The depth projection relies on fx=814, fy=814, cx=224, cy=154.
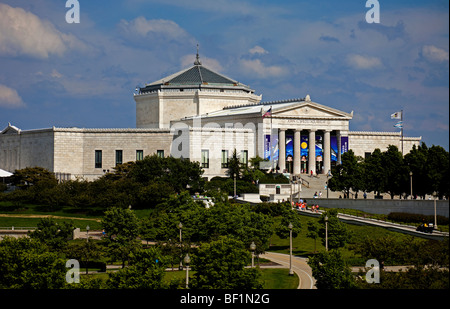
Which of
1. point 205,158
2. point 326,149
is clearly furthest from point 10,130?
point 326,149

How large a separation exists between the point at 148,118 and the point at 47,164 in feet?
85.4

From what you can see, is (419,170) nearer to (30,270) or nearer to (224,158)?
(224,158)

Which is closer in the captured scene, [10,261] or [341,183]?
[10,261]

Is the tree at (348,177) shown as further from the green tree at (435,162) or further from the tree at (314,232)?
the tree at (314,232)

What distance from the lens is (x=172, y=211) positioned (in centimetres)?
7581

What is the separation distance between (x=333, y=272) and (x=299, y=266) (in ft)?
54.0

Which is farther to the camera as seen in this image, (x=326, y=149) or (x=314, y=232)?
(x=326, y=149)

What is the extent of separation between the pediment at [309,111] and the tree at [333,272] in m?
71.5

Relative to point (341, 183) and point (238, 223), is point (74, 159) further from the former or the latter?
point (238, 223)

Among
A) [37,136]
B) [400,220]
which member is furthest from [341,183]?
[37,136]

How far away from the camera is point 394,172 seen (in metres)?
90.5

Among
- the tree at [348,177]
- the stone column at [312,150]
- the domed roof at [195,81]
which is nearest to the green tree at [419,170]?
the tree at [348,177]
